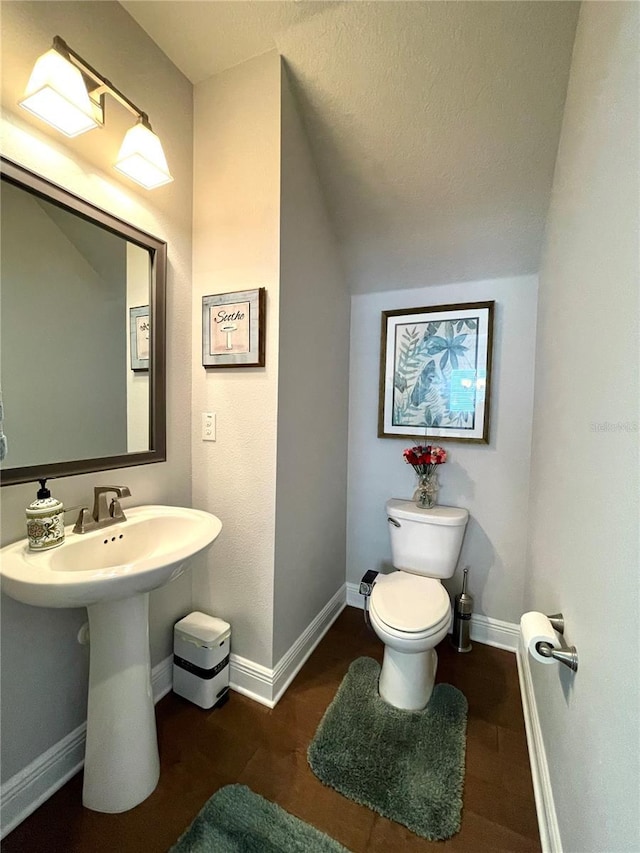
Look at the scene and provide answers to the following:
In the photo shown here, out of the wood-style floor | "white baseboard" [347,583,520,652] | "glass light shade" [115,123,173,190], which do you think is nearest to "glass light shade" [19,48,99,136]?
"glass light shade" [115,123,173,190]

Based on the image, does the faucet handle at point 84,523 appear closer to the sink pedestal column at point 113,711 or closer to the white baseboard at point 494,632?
the sink pedestal column at point 113,711

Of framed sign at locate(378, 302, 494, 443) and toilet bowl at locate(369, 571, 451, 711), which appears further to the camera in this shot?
framed sign at locate(378, 302, 494, 443)

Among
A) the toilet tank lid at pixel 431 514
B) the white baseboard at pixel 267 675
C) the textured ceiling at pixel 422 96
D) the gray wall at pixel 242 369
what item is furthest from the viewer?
the toilet tank lid at pixel 431 514

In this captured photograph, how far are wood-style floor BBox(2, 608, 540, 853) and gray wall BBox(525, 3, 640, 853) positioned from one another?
9.6 inches

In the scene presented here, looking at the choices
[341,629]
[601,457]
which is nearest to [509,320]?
[601,457]

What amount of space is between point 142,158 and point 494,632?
2636 mm

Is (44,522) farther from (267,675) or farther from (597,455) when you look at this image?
(597,455)

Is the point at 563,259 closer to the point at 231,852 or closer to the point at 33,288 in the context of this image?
the point at 33,288

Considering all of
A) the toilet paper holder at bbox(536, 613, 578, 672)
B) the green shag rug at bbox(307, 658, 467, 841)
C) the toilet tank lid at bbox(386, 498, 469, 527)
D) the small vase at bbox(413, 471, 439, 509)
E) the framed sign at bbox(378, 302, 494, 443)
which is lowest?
the green shag rug at bbox(307, 658, 467, 841)

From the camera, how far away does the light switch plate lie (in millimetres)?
1436

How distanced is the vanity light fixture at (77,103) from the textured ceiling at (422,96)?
46cm

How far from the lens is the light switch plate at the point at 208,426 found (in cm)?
144

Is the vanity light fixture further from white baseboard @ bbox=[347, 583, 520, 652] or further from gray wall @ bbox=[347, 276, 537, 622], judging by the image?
white baseboard @ bbox=[347, 583, 520, 652]

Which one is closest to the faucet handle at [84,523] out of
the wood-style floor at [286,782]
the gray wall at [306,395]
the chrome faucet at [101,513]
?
the chrome faucet at [101,513]
